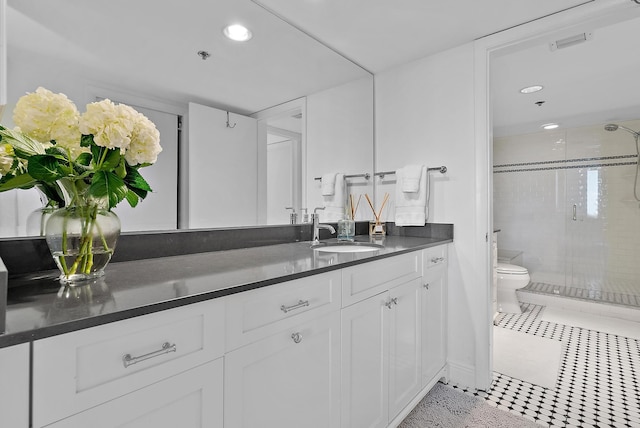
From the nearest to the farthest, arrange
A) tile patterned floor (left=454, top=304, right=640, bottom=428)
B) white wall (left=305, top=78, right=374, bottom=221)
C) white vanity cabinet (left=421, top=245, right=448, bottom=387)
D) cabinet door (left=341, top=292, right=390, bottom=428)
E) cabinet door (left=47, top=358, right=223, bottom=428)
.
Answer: cabinet door (left=47, top=358, right=223, bottom=428), cabinet door (left=341, top=292, right=390, bottom=428), tile patterned floor (left=454, top=304, right=640, bottom=428), white vanity cabinet (left=421, top=245, right=448, bottom=387), white wall (left=305, top=78, right=374, bottom=221)

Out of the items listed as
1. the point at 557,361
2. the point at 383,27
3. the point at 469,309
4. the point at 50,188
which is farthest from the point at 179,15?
the point at 557,361

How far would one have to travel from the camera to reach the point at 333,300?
116 cm

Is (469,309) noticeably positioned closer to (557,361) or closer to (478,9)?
(557,361)

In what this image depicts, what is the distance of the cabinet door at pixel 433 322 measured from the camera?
1778 millimetres

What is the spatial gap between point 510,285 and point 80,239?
3.65 m

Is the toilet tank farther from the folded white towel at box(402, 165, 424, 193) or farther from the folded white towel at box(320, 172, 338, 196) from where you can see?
the folded white towel at box(320, 172, 338, 196)

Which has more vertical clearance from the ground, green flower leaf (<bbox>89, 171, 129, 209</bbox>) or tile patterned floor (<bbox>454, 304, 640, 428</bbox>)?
green flower leaf (<bbox>89, 171, 129, 209</bbox>)

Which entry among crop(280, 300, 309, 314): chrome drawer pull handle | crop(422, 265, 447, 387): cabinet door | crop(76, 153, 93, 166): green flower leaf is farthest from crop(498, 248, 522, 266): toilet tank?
crop(76, 153, 93, 166): green flower leaf

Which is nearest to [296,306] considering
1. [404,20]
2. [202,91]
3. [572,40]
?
[202,91]

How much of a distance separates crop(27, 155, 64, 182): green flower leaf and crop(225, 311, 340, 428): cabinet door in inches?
24.2

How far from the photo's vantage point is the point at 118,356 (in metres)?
0.63

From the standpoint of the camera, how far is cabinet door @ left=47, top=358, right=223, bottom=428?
610 millimetres

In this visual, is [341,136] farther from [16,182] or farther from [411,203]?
[16,182]

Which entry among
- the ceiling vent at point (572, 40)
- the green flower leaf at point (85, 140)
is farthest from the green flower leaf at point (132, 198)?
the ceiling vent at point (572, 40)
